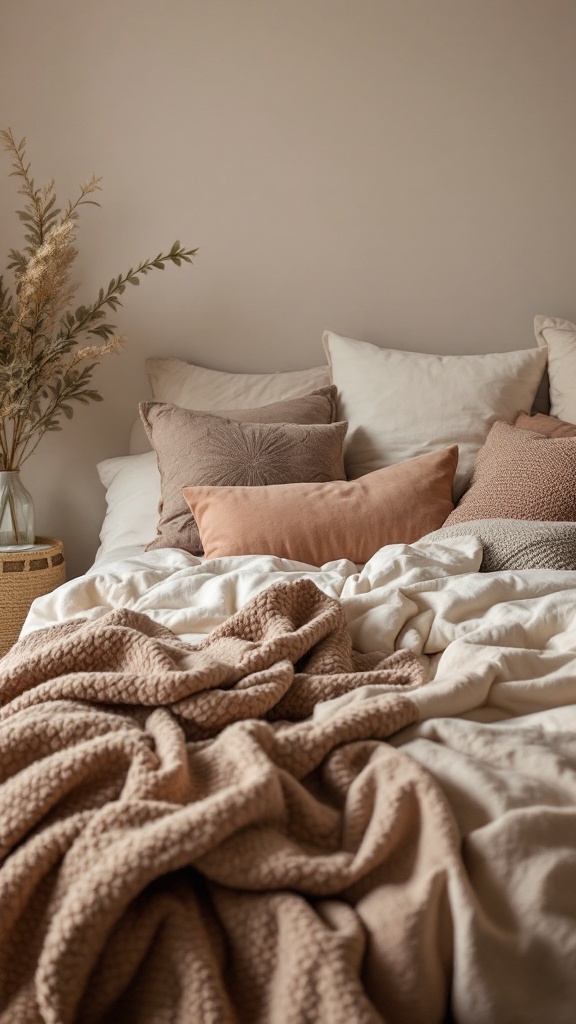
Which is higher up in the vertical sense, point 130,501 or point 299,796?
point 299,796

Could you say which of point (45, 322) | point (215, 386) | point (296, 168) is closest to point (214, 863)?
point (215, 386)

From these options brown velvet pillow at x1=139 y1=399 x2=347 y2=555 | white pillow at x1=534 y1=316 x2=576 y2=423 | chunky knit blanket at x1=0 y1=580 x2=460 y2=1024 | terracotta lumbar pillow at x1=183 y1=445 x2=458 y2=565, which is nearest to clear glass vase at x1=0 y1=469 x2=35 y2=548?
brown velvet pillow at x1=139 y1=399 x2=347 y2=555

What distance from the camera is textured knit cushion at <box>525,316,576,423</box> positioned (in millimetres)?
2859

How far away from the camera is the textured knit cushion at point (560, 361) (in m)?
2.86

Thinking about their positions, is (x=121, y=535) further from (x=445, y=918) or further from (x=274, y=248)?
(x=445, y=918)

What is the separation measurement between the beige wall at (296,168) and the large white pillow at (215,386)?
0.14m

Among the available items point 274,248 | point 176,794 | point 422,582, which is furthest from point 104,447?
point 176,794

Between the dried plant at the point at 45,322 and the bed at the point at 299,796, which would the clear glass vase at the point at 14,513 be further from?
the bed at the point at 299,796

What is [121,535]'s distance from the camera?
2.65 meters

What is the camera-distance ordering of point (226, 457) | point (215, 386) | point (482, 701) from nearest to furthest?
point (482, 701), point (226, 457), point (215, 386)

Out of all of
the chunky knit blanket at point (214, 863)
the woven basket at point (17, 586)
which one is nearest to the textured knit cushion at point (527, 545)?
the chunky knit blanket at point (214, 863)

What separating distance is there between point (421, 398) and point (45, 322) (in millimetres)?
1293

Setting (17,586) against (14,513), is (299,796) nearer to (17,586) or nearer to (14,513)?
(17,586)

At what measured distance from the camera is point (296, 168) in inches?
122
